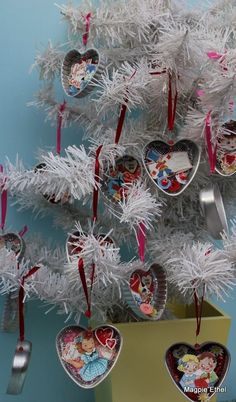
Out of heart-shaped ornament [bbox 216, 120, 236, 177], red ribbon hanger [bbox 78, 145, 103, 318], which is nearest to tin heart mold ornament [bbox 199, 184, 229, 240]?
heart-shaped ornament [bbox 216, 120, 236, 177]

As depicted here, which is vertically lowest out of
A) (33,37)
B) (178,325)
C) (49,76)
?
(178,325)

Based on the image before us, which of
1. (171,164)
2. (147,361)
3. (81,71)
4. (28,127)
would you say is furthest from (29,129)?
(147,361)

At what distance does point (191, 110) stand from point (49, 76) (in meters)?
0.23

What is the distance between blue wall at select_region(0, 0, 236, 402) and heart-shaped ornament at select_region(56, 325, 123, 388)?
10.8 inches

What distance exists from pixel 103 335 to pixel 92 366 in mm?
38

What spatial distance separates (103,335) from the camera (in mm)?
588

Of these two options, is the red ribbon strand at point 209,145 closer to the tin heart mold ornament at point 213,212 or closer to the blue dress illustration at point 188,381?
the tin heart mold ornament at point 213,212

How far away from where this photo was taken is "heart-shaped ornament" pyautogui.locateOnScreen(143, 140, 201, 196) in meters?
0.62

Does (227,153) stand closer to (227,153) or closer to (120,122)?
(227,153)

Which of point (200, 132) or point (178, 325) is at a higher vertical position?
point (200, 132)

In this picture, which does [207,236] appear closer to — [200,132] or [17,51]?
[200,132]

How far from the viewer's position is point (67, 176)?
0.56m

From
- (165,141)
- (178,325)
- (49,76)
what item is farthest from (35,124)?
(178,325)

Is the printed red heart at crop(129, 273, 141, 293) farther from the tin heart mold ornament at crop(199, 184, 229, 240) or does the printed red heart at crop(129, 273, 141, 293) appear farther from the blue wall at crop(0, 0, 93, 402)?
the blue wall at crop(0, 0, 93, 402)
